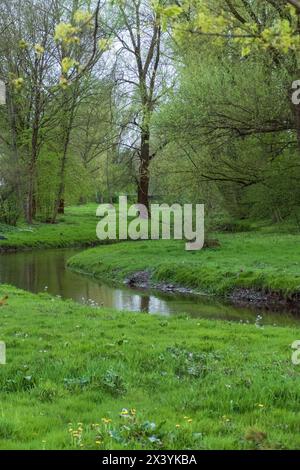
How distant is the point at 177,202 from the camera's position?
103 feet

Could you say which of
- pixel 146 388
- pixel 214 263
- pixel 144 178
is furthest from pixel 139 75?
pixel 146 388

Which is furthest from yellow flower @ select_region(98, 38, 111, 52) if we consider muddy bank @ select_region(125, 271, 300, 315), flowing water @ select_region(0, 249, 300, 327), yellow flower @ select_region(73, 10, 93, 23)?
muddy bank @ select_region(125, 271, 300, 315)

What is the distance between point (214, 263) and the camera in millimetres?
24062

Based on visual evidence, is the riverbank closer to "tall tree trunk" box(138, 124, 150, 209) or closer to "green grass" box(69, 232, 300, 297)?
"green grass" box(69, 232, 300, 297)

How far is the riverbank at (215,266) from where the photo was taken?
2034 cm

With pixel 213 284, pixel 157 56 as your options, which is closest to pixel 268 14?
pixel 213 284

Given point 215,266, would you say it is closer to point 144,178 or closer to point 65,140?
point 144,178

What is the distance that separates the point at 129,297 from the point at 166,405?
47.2ft

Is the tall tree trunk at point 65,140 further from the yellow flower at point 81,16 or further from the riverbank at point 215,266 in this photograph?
the yellow flower at point 81,16

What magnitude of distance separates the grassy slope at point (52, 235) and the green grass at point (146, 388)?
24.9 m

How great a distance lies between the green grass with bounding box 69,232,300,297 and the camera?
2092 cm

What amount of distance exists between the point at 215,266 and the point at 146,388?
1590 cm

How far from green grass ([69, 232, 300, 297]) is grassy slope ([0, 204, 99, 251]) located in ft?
22.4
